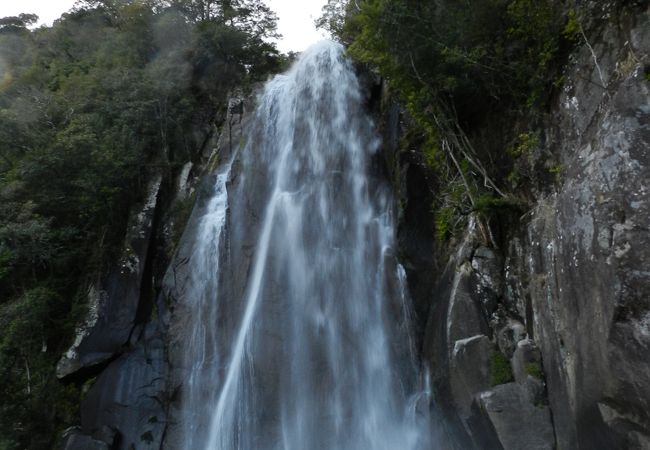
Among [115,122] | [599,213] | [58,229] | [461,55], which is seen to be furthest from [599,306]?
[115,122]

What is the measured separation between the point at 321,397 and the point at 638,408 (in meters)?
5.59

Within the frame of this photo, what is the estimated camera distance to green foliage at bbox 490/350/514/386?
6691 millimetres

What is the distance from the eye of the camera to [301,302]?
32.1 feet

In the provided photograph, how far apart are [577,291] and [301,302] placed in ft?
18.5

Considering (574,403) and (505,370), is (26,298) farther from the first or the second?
(574,403)

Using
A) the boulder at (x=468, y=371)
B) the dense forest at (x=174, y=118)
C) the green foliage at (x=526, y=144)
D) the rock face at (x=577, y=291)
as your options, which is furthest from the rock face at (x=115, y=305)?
the green foliage at (x=526, y=144)

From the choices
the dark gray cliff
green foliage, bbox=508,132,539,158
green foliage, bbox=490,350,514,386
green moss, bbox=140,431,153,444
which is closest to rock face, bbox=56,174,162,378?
the dark gray cliff

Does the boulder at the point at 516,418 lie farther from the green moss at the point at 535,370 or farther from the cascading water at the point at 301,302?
the cascading water at the point at 301,302

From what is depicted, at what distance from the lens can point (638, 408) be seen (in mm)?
4363

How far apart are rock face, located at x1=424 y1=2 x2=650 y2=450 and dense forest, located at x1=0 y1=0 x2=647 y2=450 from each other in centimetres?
50

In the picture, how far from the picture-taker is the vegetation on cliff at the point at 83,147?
1003 cm

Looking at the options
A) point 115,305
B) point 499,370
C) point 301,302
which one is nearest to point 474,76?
point 499,370

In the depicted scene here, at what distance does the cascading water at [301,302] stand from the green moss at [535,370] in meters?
2.55

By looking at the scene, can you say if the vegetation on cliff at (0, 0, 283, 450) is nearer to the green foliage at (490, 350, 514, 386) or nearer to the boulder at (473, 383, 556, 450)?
the boulder at (473, 383, 556, 450)
